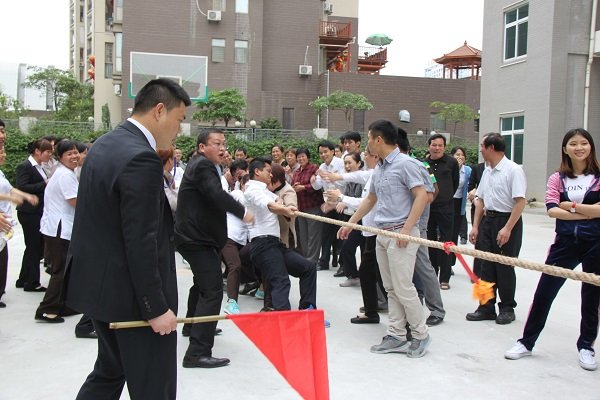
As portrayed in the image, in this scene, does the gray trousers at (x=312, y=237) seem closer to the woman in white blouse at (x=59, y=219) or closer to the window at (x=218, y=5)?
the woman in white blouse at (x=59, y=219)

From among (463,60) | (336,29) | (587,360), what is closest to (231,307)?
(587,360)

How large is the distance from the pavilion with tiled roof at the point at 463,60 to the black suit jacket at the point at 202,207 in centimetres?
3538

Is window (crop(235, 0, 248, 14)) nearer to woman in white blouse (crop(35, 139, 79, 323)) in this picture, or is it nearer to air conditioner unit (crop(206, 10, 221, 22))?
air conditioner unit (crop(206, 10, 221, 22))

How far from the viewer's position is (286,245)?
553 centimetres

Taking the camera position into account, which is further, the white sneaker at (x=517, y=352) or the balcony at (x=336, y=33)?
the balcony at (x=336, y=33)

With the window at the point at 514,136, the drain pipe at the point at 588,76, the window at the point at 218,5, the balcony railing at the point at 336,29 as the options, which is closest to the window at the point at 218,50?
the window at the point at 218,5

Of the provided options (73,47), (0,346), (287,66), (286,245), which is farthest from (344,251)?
(73,47)

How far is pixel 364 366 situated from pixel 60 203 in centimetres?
334

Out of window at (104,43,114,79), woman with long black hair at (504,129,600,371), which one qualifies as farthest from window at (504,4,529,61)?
window at (104,43,114,79)

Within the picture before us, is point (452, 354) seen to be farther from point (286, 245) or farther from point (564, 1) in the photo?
point (564, 1)

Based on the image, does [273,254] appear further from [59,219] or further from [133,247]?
[133,247]

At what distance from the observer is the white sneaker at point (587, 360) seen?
4.32 metres

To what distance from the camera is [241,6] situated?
1296 inches

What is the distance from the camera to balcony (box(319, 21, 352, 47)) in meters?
36.0
